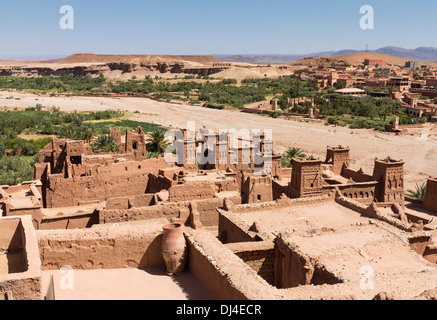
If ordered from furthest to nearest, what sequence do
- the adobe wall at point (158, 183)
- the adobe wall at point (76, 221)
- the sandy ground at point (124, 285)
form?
the adobe wall at point (158, 183), the adobe wall at point (76, 221), the sandy ground at point (124, 285)

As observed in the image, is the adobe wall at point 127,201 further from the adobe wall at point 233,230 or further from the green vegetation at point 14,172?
the green vegetation at point 14,172

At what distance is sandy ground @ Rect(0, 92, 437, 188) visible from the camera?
4104cm

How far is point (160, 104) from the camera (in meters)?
78.6

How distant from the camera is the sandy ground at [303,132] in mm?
41041

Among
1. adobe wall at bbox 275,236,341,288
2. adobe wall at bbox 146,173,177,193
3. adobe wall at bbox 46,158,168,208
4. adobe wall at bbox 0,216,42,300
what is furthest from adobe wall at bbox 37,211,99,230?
adobe wall at bbox 0,216,42,300

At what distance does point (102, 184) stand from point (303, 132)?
122ft

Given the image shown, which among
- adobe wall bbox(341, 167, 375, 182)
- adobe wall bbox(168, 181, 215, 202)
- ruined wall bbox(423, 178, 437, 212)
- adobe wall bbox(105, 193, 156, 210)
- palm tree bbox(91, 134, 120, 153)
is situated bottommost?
ruined wall bbox(423, 178, 437, 212)

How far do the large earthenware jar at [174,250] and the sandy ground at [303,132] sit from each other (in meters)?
25.7

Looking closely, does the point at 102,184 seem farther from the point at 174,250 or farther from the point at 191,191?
the point at 174,250

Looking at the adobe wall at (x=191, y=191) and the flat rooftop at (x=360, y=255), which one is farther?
the adobe wall at (x=191, y=191)

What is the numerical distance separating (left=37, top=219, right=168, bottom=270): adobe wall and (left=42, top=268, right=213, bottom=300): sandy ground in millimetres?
192

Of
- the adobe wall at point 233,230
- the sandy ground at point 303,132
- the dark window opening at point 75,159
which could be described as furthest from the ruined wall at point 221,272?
the sandy ground at point 303,132

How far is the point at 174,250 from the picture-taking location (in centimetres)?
1036

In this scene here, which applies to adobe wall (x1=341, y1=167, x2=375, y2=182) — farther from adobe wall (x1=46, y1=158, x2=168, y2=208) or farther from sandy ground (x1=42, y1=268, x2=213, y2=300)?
sandy ground (x1=42, y1=268, x2=213, y2=300)
